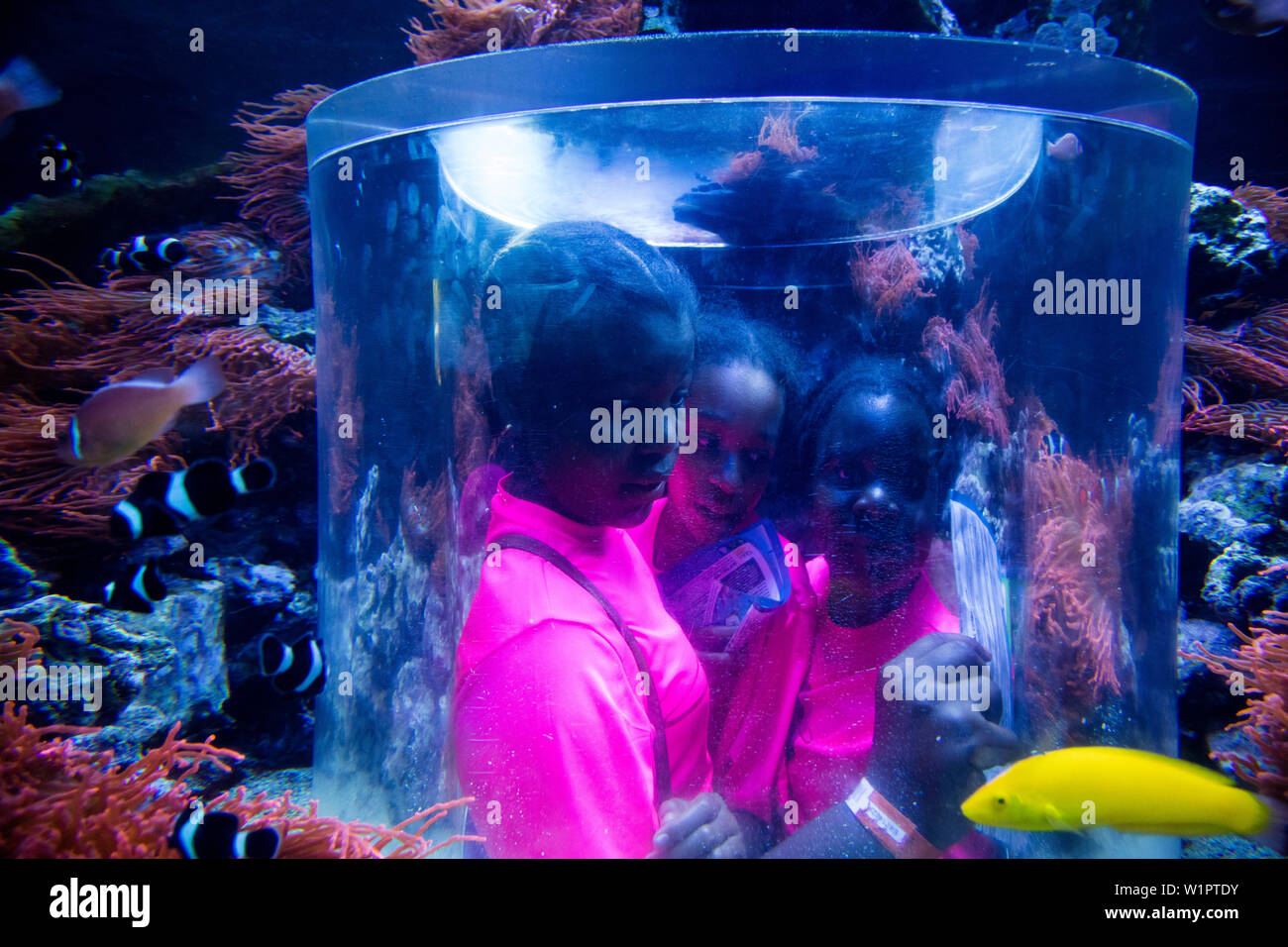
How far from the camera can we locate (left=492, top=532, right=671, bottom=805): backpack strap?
118 centimetres

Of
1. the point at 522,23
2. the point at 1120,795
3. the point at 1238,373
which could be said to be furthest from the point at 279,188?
the point at 1238,373

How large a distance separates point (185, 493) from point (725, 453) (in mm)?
1480

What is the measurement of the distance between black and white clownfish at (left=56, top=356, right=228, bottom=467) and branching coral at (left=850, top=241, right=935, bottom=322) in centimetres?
184

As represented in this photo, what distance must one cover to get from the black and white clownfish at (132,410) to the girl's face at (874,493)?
1771mm

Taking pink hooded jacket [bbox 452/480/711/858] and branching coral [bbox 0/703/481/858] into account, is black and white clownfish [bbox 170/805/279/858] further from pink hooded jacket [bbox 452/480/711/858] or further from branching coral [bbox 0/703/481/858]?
pink hooded jacket [bbox 452/480/711/858]

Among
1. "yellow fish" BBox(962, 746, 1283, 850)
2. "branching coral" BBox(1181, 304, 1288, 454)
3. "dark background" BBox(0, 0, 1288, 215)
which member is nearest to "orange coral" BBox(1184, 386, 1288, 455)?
Result: "branching coral" BBox(1181, 304, 1288, 454)

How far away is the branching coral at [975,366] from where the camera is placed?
56.1 inches

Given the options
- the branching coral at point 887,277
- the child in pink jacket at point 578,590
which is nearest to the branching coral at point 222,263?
the child in pink jacket at point 578,590

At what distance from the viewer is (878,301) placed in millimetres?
1460

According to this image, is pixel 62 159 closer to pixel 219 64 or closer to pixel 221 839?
pixel 219 64

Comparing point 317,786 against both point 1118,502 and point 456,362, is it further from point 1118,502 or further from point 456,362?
point 1118,502

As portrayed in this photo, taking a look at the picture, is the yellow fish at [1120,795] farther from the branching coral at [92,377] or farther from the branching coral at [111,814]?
the branching coral at [92,377]

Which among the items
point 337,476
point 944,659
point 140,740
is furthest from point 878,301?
point 140,740

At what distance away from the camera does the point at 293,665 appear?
1568 mm
